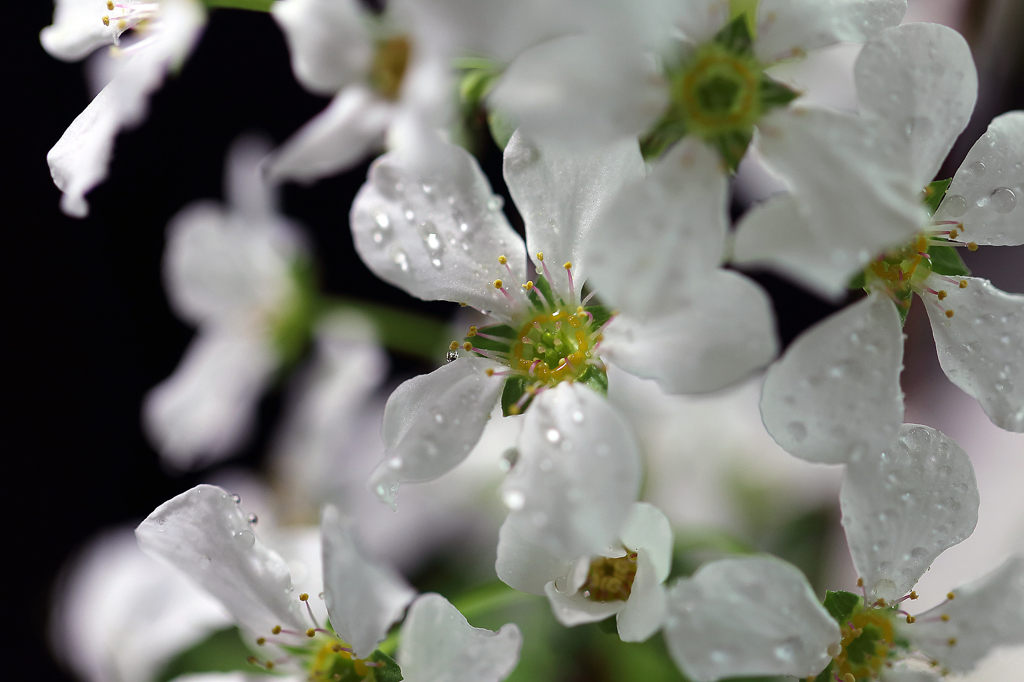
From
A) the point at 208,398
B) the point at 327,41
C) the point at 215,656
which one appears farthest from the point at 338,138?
the point at 215,656

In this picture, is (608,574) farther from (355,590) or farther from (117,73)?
(117,73)

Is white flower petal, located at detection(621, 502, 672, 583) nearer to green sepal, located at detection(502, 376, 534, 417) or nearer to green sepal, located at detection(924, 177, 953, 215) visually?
green sepal, located at detection(502, 376, 534, 417)

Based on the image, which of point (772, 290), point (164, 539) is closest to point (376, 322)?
point (164, 539)

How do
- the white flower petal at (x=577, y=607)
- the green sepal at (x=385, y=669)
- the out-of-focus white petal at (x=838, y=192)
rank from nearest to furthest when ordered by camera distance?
the out-of-focus white petal at (x=838, y=192) < the white flower petal at (x=577, y=607) < the green sepal at (x=385, y=669)

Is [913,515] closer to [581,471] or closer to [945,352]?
[945,352]

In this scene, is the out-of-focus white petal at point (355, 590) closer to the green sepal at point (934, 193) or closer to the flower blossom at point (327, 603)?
the flower blossom at point (327, 603)

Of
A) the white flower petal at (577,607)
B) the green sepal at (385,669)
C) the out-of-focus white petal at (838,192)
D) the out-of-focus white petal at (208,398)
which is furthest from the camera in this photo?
the out-of-focus white petal at (208,398)

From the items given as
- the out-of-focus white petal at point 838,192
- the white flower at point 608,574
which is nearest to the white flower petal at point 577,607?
the white flower at point 608,574

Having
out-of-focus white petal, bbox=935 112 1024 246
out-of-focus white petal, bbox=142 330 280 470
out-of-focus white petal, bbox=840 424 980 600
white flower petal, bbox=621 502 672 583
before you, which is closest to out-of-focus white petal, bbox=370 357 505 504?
white flower petal, bbox=621 502 672 583
